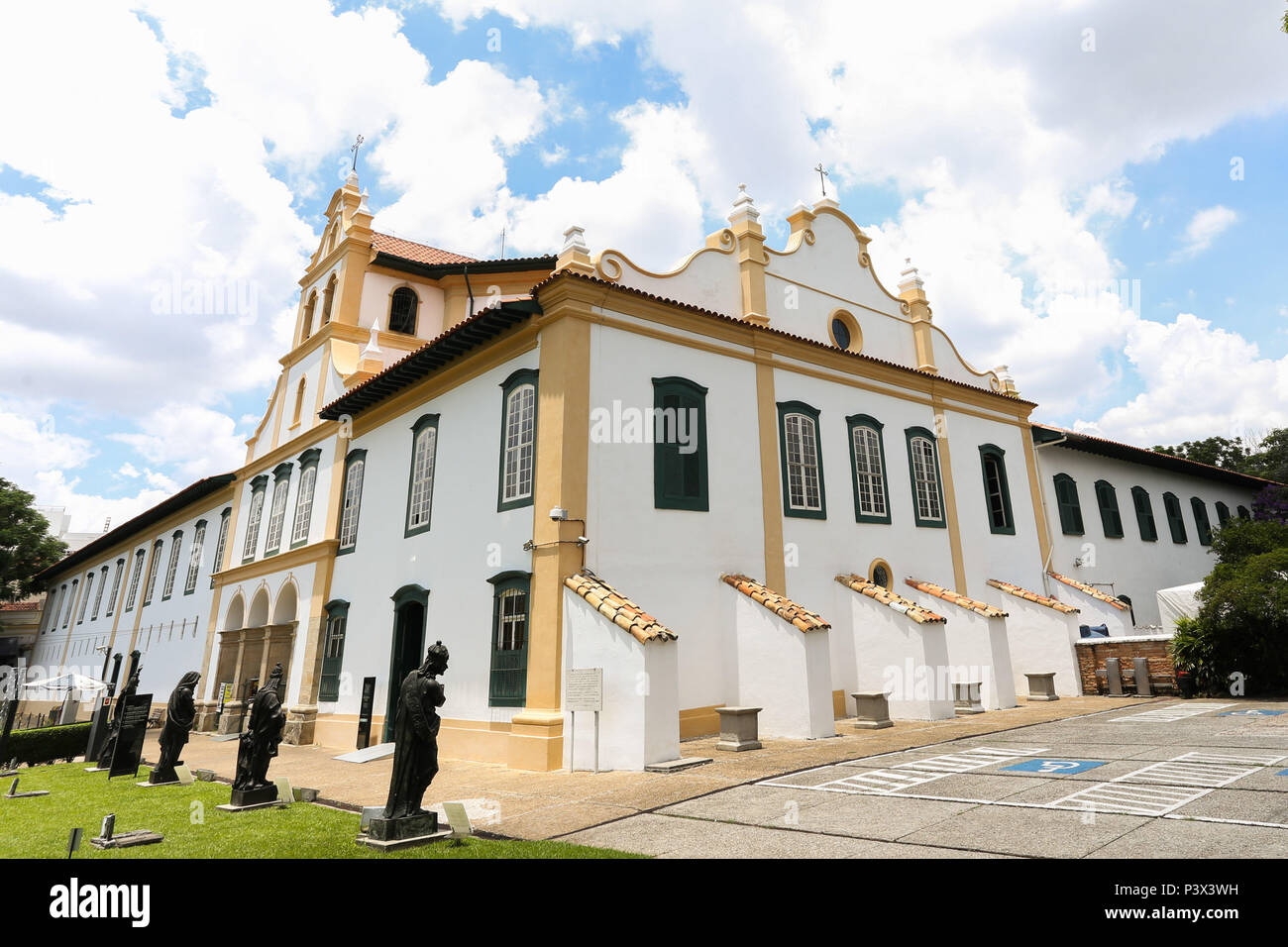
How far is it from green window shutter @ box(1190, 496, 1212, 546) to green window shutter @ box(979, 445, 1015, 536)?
483 inches

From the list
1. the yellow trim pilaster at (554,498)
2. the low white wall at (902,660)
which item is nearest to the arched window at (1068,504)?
the low white wall at (902,660)

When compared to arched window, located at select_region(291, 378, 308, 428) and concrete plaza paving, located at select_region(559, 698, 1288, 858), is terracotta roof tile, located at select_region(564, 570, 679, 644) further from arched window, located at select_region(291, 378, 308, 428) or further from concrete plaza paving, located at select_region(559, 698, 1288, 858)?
arched window, located at select_region(291, 378, 308, 428)

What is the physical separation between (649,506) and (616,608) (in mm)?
2463

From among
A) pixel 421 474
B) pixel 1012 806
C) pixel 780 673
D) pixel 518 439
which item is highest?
pixel 421 474

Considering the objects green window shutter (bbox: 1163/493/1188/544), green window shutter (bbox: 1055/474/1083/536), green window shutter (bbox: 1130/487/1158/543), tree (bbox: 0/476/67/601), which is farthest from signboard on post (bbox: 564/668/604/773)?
tree (bbox: 0/476/67/601)

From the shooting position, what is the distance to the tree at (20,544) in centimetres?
3925

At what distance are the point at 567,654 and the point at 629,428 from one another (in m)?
3.94

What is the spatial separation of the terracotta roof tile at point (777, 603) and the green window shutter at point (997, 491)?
866cm

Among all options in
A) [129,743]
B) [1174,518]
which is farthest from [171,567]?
[1174,518]

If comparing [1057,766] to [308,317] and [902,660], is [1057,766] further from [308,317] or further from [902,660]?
[308,317]

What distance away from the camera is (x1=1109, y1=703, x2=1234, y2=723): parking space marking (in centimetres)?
1132

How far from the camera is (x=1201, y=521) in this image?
26.1 meters
